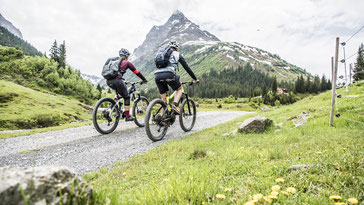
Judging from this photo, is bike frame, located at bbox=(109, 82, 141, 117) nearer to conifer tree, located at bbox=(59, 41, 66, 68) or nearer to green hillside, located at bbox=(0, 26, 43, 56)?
conifer tree, located at bbox=(59, 41, 66, 68)

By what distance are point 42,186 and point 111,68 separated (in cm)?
772

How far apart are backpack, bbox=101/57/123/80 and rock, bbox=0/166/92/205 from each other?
741 cm

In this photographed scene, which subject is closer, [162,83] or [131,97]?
[162,83]

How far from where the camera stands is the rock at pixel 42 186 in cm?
119

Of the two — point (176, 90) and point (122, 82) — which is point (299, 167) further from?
point (122, 82)

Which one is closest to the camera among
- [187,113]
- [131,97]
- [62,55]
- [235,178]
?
[235,178]

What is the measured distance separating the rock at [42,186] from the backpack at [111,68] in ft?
24.3

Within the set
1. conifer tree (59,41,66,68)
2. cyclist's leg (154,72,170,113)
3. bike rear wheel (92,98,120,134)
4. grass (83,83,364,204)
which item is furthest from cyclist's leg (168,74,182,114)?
conifer tree (59,41,66,68)

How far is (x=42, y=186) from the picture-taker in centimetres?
134

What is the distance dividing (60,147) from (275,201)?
720 cm

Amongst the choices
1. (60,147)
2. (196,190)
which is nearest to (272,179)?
(196,190)

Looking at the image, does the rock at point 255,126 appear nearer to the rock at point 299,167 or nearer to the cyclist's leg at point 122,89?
the rock at point 299,167

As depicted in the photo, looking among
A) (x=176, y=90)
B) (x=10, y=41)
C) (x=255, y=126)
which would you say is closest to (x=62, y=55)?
(x=176, y=90)

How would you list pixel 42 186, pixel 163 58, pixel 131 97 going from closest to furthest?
1. pixel 42 186
2. pixel 163 58
3. pixel 131 97
